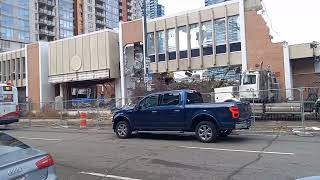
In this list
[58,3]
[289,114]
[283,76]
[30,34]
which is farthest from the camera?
[58,3]

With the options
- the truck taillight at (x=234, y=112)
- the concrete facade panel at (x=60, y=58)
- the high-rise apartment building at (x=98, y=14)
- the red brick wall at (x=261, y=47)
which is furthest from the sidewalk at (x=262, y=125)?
the high-rise apartment building at (x=98, y=14)

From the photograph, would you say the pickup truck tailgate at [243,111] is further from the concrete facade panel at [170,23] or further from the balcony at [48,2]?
the balcony at [48,2]

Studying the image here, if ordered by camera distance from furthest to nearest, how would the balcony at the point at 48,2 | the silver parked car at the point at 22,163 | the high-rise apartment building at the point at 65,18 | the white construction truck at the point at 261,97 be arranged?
1. the high-rise apartment building at the point at 65,18
2. the balcony at the point at 48,2
3. the white construction truck at the point at 261,97
4. the silver parked car at the point at 22,163

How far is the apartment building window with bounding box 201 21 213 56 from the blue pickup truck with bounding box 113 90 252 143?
19.6 m

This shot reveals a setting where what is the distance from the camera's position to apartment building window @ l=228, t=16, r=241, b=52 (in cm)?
3281

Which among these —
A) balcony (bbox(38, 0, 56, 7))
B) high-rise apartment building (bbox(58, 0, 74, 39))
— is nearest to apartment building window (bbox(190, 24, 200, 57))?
high-rise apartment building (bbox(58, 0, 74, 39))

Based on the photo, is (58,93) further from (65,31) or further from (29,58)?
(65,31)

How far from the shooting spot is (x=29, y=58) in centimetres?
5131

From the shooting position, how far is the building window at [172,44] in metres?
36.8

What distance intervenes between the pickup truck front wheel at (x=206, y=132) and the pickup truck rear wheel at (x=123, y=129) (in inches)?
126

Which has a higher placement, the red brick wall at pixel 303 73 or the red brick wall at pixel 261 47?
the red brick wall at pixel 261 47

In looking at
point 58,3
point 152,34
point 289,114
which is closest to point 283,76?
point 289,114

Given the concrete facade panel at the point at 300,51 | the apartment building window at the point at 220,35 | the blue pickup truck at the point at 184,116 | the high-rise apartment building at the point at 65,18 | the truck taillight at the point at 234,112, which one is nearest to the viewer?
the truck taillight at the point at 234,112

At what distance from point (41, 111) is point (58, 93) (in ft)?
64.4
